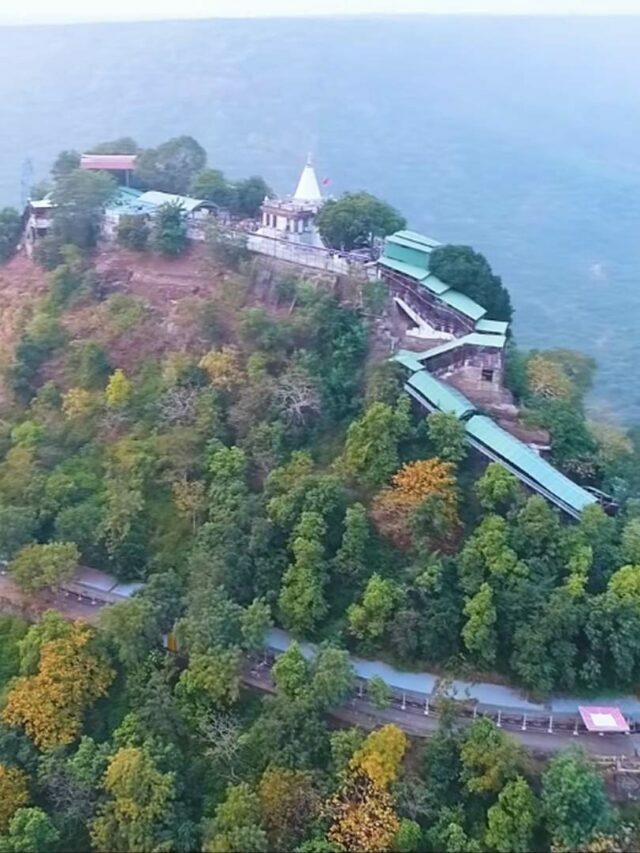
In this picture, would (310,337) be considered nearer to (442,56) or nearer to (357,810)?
(357,810)

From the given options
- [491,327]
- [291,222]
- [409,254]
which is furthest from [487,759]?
[291,222]

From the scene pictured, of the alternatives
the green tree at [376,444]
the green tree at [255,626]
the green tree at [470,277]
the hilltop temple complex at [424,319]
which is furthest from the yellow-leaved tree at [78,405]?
the green tree at [470,277]

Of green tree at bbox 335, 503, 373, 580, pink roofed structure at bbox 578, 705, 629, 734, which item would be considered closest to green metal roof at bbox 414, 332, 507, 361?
green tree at bbox 335, 503, 373, 580

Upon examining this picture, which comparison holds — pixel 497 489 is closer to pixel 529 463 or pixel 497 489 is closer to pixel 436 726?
pixel 529 463

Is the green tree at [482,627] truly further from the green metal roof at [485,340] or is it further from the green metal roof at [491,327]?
the green metal roof at [491,327]

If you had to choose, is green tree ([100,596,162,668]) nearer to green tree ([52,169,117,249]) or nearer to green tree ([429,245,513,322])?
green tree ([429,245,513,322])

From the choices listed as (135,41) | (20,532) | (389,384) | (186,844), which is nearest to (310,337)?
(389,384)
